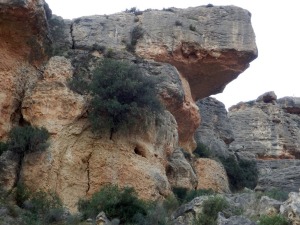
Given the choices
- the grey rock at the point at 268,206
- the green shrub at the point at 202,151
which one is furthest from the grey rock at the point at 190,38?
the grey rock at the point at 268,206

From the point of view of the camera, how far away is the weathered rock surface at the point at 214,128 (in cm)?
3157

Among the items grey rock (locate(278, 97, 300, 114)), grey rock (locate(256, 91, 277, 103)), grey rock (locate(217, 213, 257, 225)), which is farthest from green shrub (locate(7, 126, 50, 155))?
grey rock (locate(278, 97, 300, 114))

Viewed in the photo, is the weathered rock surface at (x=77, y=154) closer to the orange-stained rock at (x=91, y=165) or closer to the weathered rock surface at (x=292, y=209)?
the orange-stained rock at (x=91, y=165)

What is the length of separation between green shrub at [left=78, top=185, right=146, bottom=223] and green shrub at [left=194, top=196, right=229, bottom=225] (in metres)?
1.83

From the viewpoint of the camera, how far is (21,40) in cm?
2353

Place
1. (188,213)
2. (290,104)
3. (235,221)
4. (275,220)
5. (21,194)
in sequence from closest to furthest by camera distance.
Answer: (275,220), (235,221), (188,213), (21,194), (290,104)

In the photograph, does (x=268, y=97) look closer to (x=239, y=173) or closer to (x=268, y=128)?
(x=268, y=128)

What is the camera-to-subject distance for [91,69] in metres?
24.7

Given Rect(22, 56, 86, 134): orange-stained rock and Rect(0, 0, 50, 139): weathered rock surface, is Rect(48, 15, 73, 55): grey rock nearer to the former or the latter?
Rect(0, 0, 50, 139): weathered rock surface

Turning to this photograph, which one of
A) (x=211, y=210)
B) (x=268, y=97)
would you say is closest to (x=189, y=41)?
(x=211, y=210)

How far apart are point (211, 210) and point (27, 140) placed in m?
6.14

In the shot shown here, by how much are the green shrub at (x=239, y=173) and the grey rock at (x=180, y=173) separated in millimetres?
4484

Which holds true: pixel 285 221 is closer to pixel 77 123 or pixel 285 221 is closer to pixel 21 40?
pixel 77 123

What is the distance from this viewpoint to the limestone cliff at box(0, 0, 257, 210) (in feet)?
71.9
